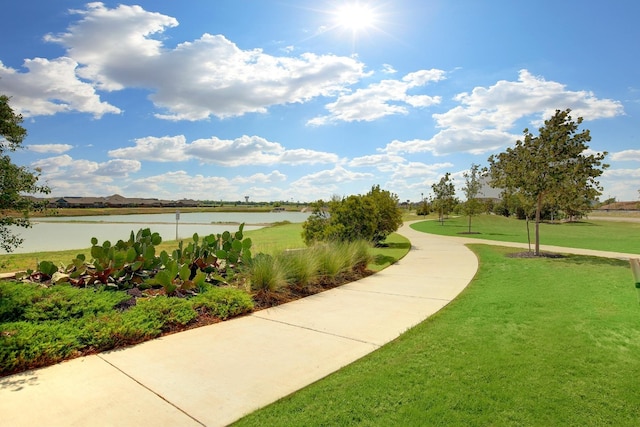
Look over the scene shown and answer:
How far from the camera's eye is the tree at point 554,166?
14367mm

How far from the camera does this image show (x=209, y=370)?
4199 millimetres

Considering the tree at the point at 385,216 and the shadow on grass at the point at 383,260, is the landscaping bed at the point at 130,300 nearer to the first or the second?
the shadow on grass at the point at 383,260

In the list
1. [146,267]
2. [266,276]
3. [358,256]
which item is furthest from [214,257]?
[358,256]

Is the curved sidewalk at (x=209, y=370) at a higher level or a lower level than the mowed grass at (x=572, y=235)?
higher

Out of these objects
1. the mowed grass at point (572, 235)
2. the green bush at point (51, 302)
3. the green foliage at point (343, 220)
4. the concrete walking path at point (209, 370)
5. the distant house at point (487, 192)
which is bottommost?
the mowed grass at point (572, 235)

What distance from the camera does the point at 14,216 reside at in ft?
21.1

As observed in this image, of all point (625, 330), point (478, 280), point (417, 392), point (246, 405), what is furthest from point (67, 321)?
point (478, 280)

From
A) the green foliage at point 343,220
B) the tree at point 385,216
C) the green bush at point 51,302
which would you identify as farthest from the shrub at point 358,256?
the tree at point 385,216

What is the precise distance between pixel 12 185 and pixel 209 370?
173 inches

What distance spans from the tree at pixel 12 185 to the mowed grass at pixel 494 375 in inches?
208

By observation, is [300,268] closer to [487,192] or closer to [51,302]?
[51,302]

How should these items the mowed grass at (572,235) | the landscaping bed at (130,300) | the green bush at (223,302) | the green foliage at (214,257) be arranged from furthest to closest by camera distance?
1. the mowed grass at (572,235)
2. the green foliage at (214,257)
3. the green bush at (223,302)
4. the landscaping bed at (130,300)

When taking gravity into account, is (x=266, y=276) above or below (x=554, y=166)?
below

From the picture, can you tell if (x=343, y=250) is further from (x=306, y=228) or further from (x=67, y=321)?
(x=67, y=321)
